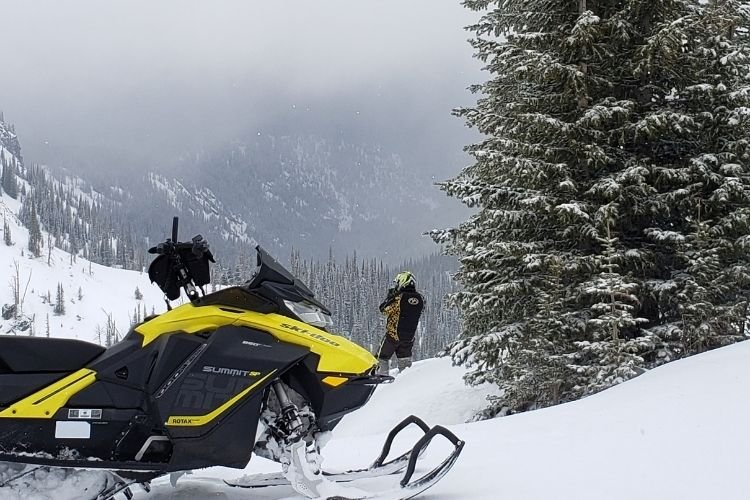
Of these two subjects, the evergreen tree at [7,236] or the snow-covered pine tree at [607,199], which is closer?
the snow-covered pine tree at [607,199]

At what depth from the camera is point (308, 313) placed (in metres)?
3.25

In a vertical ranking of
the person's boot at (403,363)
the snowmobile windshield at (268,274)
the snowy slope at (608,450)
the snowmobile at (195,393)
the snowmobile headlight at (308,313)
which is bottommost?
the snowy slope at (608,450)

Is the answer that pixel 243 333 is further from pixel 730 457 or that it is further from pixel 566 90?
pixel 566 90

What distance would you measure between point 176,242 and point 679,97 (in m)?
8.41

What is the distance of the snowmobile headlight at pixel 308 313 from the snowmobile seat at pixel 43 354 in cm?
104

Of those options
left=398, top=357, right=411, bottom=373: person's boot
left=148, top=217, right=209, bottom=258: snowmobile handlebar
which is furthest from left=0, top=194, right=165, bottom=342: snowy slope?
left=148, top=217, right=209, bottom=258: snowmobile handlebar

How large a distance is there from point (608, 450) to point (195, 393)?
244 centimetres

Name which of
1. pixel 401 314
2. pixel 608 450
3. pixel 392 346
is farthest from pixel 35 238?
pixel 608 450

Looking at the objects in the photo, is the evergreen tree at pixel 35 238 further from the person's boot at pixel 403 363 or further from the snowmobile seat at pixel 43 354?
the snowmobile seat at pixel 43 354

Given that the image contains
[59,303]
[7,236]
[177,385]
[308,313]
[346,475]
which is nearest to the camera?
[177,385]

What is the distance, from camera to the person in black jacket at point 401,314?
9.88 metres

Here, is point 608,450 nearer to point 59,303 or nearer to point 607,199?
point 607,199

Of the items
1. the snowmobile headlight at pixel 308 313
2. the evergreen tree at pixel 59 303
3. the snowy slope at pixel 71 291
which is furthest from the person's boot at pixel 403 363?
the evergreen tree at pixel 59 303

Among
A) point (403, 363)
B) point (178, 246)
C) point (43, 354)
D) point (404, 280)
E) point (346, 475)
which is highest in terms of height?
point (404, 280)
